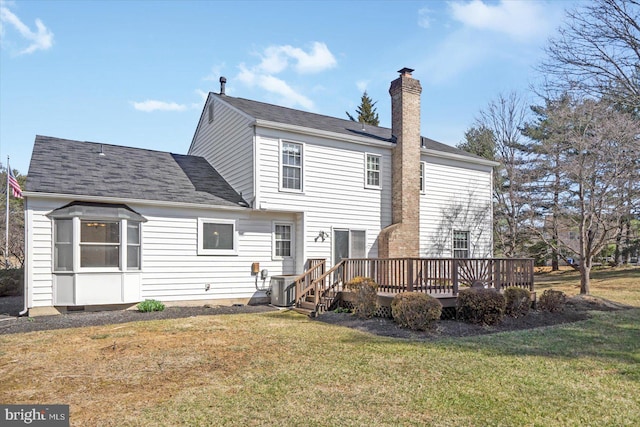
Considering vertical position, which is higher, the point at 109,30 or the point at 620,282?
the point at 109,30

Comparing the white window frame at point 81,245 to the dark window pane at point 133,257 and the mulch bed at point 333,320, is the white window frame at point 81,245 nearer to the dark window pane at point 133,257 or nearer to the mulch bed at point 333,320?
the dark window pane at point 133,257

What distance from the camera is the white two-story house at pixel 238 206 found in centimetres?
1054

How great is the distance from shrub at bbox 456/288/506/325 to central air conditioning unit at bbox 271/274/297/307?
16.8ft

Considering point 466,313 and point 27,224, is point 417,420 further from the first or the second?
point 27,224

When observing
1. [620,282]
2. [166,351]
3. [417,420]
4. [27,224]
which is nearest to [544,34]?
[417,420]

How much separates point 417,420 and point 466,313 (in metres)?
6.13

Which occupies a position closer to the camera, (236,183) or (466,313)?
(466,313)

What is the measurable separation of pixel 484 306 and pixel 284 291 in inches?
224

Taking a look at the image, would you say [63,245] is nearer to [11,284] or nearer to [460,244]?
[11,284]

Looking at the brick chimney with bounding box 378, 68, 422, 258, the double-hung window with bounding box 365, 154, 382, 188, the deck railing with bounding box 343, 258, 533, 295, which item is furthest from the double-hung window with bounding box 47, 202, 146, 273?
the brick chimney with bounding box 378, 68, 422, 258

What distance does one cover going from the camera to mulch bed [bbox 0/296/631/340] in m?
8.56

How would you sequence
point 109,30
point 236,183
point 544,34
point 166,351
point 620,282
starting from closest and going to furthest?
1. point 166,351
2. point 544,34
3. point 109,30
4. point 236,183
5. point 620,282

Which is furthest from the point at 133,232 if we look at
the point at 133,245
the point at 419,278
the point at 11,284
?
the point at 11,284

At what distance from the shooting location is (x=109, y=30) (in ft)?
39.5
